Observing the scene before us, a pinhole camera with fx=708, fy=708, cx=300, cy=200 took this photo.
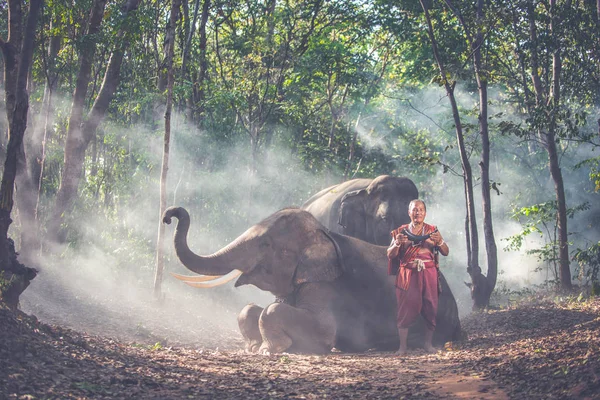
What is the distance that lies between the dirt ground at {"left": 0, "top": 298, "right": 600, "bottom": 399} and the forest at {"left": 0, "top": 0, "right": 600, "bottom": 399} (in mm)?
35

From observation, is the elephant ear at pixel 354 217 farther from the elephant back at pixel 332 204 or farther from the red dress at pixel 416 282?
the red dress at pixel 416 282

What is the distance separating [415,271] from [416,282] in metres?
0.15

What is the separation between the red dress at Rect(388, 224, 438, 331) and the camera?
9.41 m

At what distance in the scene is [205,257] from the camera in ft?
33.3

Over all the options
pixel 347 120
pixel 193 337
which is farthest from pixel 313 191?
pixel 193 337

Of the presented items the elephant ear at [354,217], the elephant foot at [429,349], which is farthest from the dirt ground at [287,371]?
the elephant ear at [354,217]

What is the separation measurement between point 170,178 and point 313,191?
5.72 meters

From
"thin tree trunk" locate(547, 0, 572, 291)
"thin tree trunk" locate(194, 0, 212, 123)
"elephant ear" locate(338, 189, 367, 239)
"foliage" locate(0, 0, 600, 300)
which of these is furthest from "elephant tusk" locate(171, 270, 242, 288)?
"thin tree trunk" locate(194, 0, 212, 123)

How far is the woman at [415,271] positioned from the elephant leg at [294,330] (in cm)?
104

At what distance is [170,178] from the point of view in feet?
64.0

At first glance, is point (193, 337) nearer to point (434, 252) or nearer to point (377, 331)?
point (377, 331)

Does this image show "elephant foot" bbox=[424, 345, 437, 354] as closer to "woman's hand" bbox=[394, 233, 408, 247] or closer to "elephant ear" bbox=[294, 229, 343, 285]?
"woman's hand" bbox=[394, 233, 408, 247]

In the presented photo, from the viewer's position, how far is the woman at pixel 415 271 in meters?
9.35

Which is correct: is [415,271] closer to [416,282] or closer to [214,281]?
[416,282]
